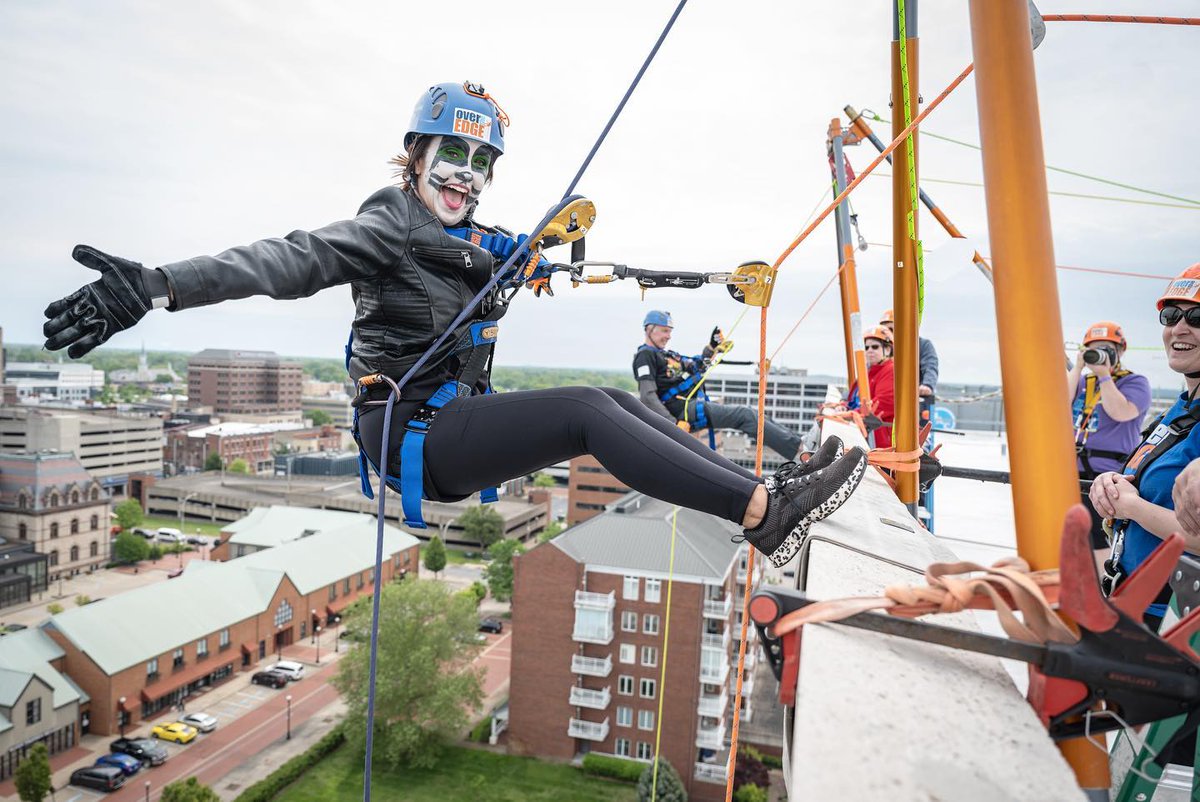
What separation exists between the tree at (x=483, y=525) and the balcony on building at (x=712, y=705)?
20.1 metres

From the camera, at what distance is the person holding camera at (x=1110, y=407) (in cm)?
424

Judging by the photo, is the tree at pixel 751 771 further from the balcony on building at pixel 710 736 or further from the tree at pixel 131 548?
the tree at pixel 131 548

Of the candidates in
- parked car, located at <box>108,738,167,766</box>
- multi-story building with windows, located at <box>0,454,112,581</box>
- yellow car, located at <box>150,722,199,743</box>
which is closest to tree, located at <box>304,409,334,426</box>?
multi-story building with windows, located at <box>0,454,112,581</box>

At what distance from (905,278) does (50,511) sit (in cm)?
4181

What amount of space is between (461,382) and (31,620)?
3480cm

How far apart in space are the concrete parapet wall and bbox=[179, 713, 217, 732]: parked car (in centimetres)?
2399

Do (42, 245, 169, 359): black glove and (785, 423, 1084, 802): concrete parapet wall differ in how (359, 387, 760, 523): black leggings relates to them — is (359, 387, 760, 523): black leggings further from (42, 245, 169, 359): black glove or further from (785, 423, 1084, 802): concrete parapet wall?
(42, 245, 169, 359): black glove

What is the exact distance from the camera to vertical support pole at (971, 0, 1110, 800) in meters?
1.30

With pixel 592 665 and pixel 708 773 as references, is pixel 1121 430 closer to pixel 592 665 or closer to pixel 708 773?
pixel 592 665

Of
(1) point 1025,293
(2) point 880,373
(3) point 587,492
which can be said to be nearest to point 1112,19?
(1) point 1025,293

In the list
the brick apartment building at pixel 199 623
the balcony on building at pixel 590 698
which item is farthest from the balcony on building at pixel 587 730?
the brick apartment building at pixel 199 623

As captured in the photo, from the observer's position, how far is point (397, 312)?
7.66 ft

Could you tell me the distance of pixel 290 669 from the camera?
78.7 feet

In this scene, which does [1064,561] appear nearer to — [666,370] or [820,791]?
[820,791]
